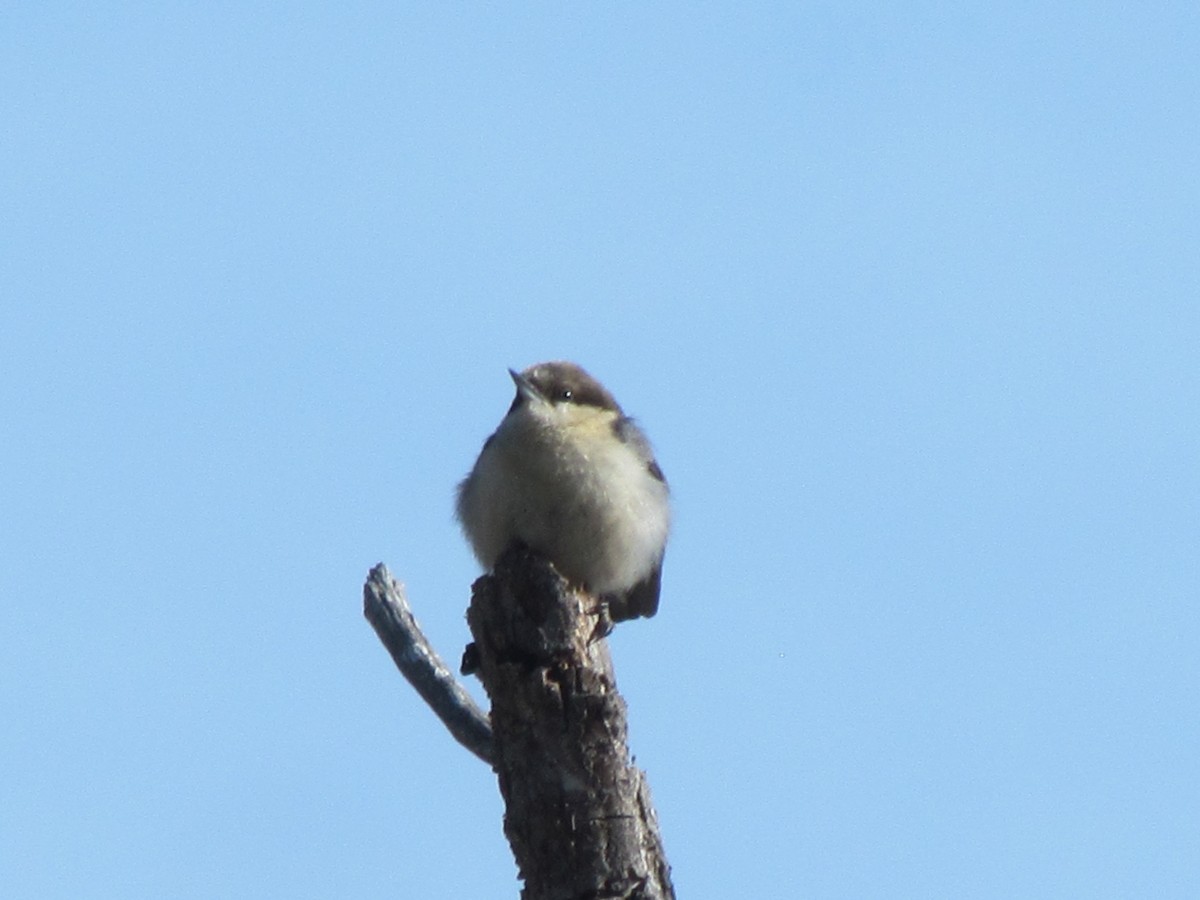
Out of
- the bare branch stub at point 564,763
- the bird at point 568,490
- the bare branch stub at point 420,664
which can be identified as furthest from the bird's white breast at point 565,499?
the bare branch stub at point 564,763

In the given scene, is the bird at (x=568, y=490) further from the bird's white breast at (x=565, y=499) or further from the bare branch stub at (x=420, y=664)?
the bare branch stub at (x=420, y=664)

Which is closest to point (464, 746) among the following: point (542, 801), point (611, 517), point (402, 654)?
point (402, 654)

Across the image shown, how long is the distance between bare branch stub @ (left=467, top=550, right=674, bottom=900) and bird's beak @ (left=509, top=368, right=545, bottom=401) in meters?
2.24

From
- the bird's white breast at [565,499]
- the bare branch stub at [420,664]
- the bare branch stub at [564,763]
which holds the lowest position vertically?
the bare branch stub at [564,763]

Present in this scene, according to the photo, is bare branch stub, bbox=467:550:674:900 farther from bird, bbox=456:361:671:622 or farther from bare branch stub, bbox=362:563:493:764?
bird, bbox=456:361:671:622

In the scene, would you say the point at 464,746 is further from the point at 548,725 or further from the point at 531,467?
the point at 531,467

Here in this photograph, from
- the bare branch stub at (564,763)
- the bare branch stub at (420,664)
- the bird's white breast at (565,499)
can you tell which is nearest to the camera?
the bare branch stub at (564,763)

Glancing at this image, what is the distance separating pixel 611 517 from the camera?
28.8 feet

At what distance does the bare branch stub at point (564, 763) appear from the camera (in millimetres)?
6363

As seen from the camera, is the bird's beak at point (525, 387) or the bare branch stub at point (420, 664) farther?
the bird's beak at point (525, 387)

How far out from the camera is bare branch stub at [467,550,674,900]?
6363mm

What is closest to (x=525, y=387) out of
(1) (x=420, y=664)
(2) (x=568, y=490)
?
(2) (x=568, y=490)

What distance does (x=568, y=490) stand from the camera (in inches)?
342

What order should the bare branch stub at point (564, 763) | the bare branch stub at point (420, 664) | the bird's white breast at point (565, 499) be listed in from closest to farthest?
the bare branch stub at point (564, 763), the bare branch stub at point (420, 664), the bird's white breast at point (565, 499)
